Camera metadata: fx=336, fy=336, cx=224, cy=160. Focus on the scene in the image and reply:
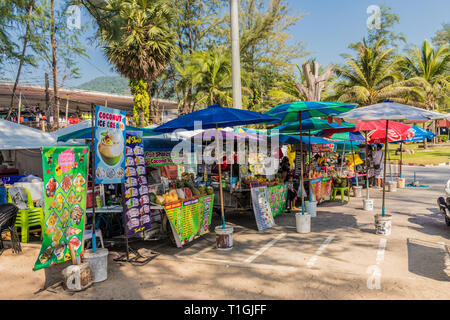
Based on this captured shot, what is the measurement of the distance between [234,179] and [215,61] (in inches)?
603

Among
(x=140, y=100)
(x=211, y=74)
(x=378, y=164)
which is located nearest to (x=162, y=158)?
(x=378, y=164)

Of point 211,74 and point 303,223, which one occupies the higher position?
point 211,74

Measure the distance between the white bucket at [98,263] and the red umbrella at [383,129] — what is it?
6.35 m

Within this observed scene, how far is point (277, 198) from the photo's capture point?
8.75 meters

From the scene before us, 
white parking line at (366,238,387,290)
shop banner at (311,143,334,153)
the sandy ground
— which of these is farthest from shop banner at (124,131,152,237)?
shop banner at (311,143,334,153)

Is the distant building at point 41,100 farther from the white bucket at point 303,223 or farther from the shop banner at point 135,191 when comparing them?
the white bucket at point 303,223

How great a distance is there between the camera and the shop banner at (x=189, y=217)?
611cm

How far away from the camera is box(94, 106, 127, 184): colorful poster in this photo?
505 centimetres

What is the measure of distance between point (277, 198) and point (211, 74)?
15427mm

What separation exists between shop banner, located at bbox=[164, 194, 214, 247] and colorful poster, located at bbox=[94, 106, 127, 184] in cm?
113

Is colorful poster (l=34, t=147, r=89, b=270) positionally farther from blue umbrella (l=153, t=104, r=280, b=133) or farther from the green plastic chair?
the green plastic chair

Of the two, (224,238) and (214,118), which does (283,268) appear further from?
(214,118)
